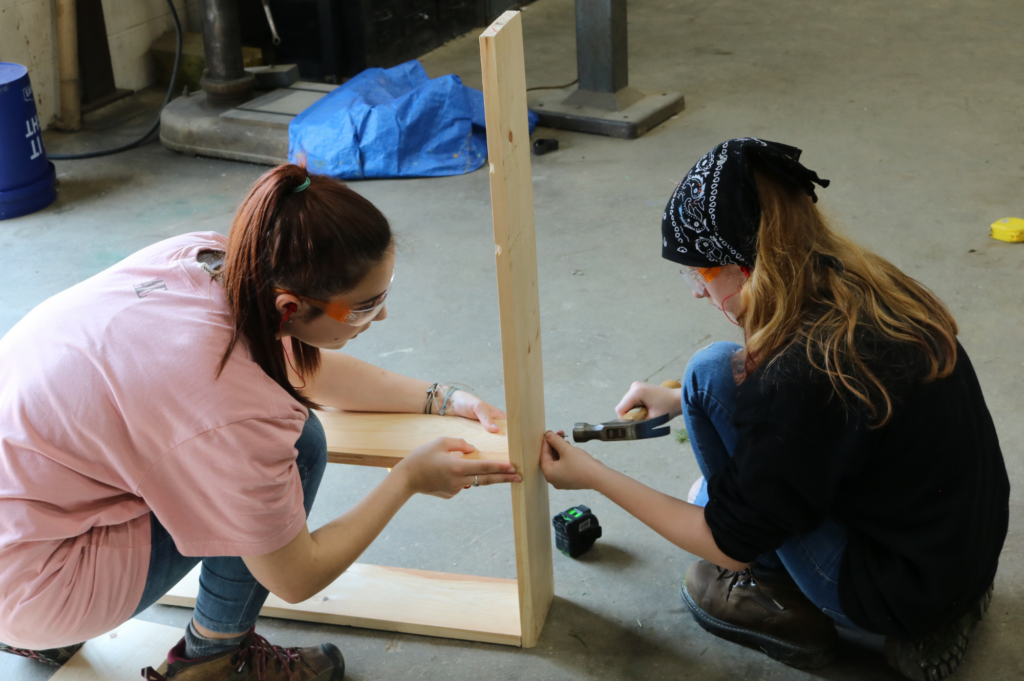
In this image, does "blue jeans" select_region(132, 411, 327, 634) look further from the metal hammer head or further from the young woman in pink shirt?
the metal hammer head

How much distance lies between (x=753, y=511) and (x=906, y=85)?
3718 mm

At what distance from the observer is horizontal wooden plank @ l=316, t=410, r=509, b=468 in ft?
5.00

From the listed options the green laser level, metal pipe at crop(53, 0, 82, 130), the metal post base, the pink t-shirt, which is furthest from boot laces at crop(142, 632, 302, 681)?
metal pipe at crop(53, 0, 82, 130)

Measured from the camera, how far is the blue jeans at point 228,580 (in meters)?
A: 1.38

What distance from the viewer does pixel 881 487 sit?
1296mm

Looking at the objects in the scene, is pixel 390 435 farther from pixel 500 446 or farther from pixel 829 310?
pixel 829 310

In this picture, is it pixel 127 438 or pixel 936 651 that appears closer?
pixel 127 438

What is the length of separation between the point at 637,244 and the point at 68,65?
2.88 metres

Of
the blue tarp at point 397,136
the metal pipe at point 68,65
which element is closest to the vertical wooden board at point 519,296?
the blue tarp at point 397,136

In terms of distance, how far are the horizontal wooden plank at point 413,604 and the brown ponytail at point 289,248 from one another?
657 mm

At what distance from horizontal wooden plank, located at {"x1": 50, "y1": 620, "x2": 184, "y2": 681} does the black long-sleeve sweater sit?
3.27 ft

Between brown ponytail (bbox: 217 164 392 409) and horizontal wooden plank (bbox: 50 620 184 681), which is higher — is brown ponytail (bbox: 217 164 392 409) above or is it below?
above

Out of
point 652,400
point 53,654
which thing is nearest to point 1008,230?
point 652,400

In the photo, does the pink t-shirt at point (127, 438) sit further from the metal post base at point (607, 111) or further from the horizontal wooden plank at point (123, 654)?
the metal post base at point (607, 111)
